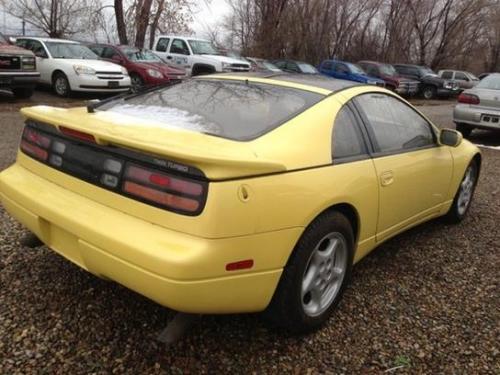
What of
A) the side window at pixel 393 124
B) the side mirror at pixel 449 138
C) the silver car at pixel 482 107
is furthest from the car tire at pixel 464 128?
the side window at pixel 393 124

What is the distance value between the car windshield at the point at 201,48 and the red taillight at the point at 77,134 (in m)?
15.4

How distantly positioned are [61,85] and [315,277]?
467 inches

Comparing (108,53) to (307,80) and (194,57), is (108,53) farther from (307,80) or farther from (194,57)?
(307,80)

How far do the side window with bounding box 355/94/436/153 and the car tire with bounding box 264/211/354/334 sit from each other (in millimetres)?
769

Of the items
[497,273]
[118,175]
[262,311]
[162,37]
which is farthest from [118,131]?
[162,37]

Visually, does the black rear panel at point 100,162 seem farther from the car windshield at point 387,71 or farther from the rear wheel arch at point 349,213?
the car windshield at point 387,71

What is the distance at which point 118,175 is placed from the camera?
2.37 metres

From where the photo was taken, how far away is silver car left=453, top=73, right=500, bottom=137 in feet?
31.4

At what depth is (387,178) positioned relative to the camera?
314 cm

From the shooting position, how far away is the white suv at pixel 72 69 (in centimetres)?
1253

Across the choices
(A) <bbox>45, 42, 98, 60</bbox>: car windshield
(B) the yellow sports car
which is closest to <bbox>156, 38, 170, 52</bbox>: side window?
(A) <bbox>45, 42, 98, 60</bbox>: car windshield

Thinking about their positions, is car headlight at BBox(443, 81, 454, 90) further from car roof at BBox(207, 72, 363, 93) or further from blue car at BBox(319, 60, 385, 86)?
car roof at BBox(207, 72, 363, 93)

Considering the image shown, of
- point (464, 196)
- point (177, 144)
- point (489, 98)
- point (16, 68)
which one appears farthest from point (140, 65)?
point (177, 144)

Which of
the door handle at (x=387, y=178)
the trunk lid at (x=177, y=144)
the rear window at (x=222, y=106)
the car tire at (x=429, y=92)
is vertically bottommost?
the car tire at (x=429, y=92)
